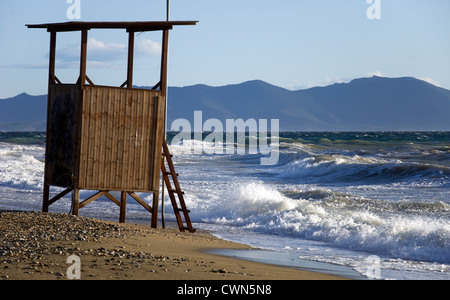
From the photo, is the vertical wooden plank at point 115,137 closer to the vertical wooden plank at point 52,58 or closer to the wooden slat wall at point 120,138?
the wooden slat wall at point 120,138

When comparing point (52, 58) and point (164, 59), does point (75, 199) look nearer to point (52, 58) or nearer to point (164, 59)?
point (52, 58)

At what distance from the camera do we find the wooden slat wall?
13961 millimetres

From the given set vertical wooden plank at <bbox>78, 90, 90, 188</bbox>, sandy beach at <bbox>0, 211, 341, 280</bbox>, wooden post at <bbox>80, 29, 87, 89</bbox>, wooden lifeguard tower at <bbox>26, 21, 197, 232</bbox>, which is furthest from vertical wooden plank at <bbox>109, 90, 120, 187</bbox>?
sandy beach at <bbox>0, 211, 341, 280</bbox>

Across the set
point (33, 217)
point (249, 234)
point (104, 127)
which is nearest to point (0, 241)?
point (33, 217)

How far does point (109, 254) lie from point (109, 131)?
14.6 feet

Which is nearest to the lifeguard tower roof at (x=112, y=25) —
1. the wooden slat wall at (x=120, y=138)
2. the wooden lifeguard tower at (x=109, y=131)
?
the wooden lifeguard tower at (x=109, y=131)

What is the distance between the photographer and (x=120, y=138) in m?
14.1

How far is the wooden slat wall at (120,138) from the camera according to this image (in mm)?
13961

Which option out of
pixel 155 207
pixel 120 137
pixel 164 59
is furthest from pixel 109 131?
pixel 155 207
